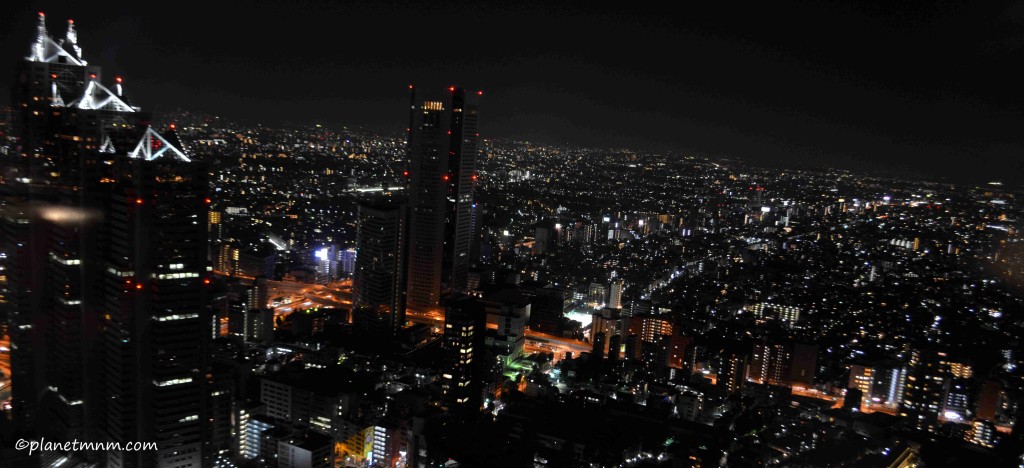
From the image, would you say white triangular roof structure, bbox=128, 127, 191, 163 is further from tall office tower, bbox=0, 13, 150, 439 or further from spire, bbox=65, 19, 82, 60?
spire, bbox=65, 19, 82, 60

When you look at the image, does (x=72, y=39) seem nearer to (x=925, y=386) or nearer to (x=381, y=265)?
(x=381, y=265)

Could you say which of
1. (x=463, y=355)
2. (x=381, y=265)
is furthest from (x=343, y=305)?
(x=463, y=355)

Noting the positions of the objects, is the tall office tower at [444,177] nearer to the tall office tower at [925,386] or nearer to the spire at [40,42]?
the tall office tower at [925,386]

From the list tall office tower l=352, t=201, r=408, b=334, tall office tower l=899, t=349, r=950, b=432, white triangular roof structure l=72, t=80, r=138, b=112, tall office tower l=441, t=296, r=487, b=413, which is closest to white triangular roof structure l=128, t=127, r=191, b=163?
white triangular roof structure l=72, t=80, r=138, b=112

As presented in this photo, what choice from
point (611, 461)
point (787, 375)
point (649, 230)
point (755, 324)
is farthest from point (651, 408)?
point (649, 230)

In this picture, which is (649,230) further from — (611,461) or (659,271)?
(611,461)

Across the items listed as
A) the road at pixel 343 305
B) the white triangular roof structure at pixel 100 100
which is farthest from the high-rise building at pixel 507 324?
the white triangular roof structure at pixel 100 100
